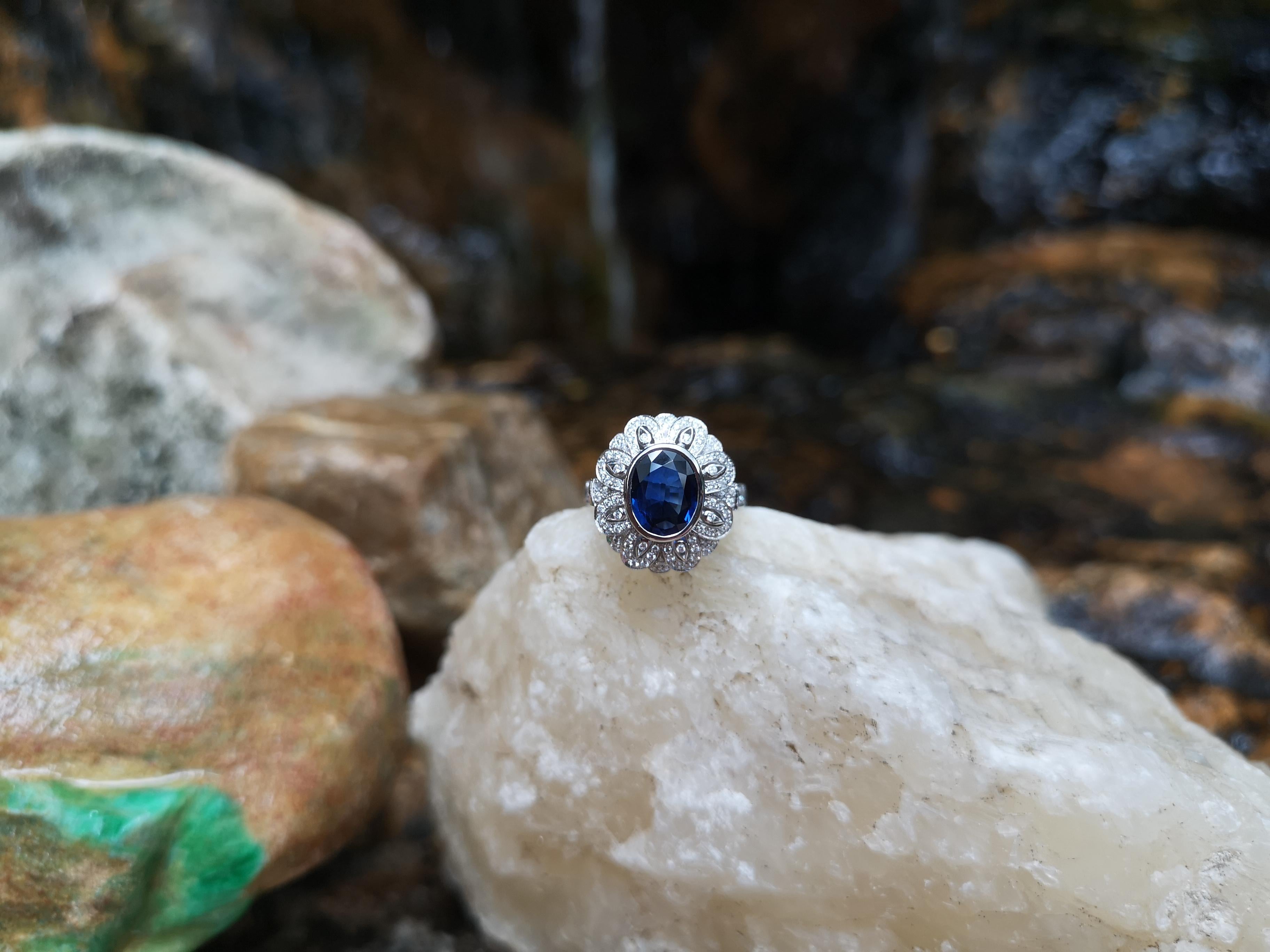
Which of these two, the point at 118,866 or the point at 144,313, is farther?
the point at 144,313

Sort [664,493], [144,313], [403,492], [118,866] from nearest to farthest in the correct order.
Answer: [118,866]
[664,493]
[403,492]
[144,313]

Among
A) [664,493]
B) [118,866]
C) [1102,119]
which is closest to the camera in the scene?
[118,866]

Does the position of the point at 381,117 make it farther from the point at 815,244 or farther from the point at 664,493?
the point at 664,493

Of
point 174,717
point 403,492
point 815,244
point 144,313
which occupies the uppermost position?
point 815,244

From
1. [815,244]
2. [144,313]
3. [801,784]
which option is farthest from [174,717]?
[815,244]

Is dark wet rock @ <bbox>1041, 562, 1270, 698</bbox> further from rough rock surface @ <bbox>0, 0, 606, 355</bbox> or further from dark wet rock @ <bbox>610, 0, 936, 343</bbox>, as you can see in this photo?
rough rock surface @ <bbox>0, 0, 606, 355</bbox>

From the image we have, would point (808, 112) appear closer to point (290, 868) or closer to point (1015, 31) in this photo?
point (1015, 31)
